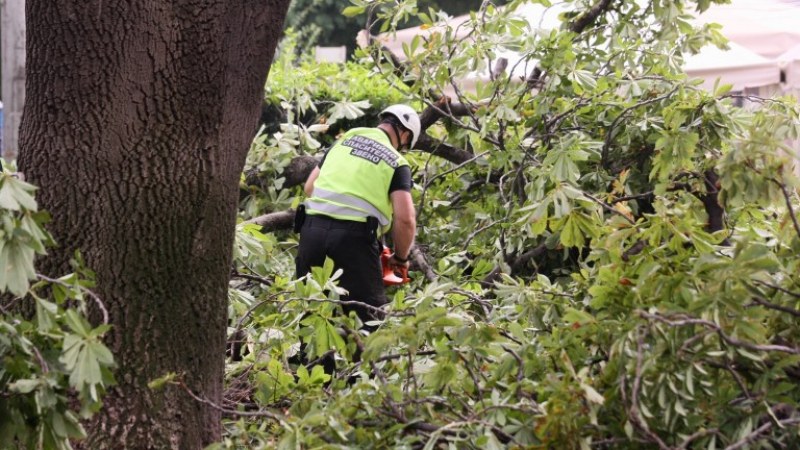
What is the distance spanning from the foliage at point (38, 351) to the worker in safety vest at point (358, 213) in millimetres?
2828

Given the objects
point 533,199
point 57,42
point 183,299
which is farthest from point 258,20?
point 533,199

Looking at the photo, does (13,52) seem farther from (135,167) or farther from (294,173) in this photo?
(135,167)

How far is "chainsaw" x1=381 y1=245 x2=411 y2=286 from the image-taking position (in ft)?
17.8

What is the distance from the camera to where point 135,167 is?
2650 mm

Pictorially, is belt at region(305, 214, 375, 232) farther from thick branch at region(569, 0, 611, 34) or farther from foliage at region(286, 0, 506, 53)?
foliage at region(286, 0, 506, 53)

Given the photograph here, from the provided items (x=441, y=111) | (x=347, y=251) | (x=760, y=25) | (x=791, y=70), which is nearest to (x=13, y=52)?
(x=441, y=111)

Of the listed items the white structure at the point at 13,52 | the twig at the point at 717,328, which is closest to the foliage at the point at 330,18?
the white structure at the point at 13,52

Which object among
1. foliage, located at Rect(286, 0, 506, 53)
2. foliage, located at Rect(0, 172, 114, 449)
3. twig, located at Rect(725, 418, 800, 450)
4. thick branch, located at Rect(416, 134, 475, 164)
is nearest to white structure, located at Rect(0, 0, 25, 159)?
thick branch, located at Rect(416, 134, 475, 164)

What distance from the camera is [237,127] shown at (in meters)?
2.85

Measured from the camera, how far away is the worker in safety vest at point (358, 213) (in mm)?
5215

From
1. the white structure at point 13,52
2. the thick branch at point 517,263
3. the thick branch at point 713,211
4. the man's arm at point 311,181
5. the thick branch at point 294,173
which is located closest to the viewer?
the thick branch at point 713,211

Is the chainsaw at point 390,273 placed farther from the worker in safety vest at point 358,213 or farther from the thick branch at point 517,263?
the thick branch at point 517,263

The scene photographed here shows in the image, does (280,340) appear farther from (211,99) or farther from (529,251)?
(529,251)

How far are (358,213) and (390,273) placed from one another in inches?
16.0
